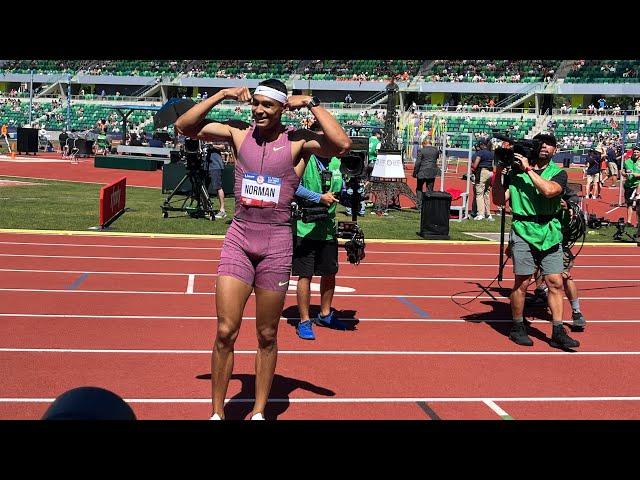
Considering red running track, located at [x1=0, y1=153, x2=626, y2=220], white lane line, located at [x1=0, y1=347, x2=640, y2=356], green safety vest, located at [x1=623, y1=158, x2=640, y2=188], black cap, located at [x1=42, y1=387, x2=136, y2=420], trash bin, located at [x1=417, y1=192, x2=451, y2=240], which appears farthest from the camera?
red running track, located at [x1=0, y1=153, x2=626, y2=220]

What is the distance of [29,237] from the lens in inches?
534

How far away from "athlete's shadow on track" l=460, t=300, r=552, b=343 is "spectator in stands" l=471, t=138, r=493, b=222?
347 inches

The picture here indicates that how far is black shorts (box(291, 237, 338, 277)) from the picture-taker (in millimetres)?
7621

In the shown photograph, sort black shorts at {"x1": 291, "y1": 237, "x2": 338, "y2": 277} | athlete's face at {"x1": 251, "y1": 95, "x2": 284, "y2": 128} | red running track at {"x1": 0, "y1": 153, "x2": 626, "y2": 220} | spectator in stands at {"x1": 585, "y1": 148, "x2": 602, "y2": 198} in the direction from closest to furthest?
1. athlete's face at {"x1": 251, "y1": 95, "x2": 284, "y2": 128}
2. black shorts at {"x1": 291, "y1": 237, "x2": 338, "y2": 277}
3. red running track at {"x1": 0, "y1": 153, "x2": 626, "y2": 220}
4. spectator in stands at {"x1": 585, "y1": 148, "x2": 602, "y2": 198}

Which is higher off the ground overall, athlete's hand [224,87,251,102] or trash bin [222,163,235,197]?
athlete's hand [224,87,251,102]

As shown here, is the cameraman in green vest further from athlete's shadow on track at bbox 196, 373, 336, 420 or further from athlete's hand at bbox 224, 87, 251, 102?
athlete's hand at bbox 224, 87, 251, 102

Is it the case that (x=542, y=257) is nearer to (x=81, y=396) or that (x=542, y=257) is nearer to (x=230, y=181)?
(x=81, y=396)

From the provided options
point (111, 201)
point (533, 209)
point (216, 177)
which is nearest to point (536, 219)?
point (533, 209)

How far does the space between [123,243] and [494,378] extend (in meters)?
8.24

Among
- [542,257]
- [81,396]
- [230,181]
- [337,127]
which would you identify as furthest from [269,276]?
[230,181]

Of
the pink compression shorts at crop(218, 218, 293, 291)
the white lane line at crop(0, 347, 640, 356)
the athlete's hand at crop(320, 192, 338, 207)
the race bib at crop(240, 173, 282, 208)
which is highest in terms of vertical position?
the race bib at crop(240, 173, 282, 208)

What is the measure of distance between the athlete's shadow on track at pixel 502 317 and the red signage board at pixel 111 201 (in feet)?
24.2

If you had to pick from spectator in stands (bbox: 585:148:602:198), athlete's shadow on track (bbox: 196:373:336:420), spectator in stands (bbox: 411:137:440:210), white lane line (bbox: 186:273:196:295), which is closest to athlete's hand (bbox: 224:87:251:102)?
athlete's shadow on track (bbox: 196:373:336:420)

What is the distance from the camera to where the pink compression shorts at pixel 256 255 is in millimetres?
4852
